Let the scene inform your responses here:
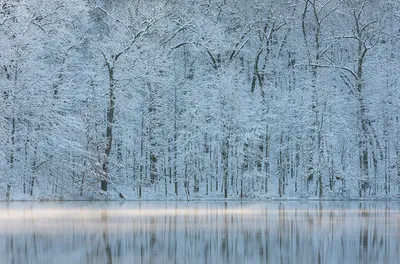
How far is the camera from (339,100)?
48.2 meters

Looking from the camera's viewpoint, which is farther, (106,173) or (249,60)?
(249,60)

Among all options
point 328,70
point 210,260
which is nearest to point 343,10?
point 328,70

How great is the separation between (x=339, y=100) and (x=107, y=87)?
1616 centimetres

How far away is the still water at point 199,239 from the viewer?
13.8 metres

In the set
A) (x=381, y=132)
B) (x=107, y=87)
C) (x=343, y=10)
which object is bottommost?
(x=381, y=132)

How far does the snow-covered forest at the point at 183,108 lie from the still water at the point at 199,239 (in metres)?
18.8

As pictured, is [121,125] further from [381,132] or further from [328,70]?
[381,132]

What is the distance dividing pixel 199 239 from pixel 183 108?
3224 centimetres

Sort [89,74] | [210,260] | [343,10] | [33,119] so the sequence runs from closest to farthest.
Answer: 1. [210,260]
2. [33,119]
3. [89,74]
4. [343,10]

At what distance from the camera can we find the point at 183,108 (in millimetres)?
49250

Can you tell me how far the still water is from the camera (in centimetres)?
1379

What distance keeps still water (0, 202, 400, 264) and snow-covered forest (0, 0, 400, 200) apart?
61.8 feet

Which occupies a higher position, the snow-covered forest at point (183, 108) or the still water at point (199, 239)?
the snow-covered forest at point (183, 108)

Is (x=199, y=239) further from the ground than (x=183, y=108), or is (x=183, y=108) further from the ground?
(x=183, y=108)
